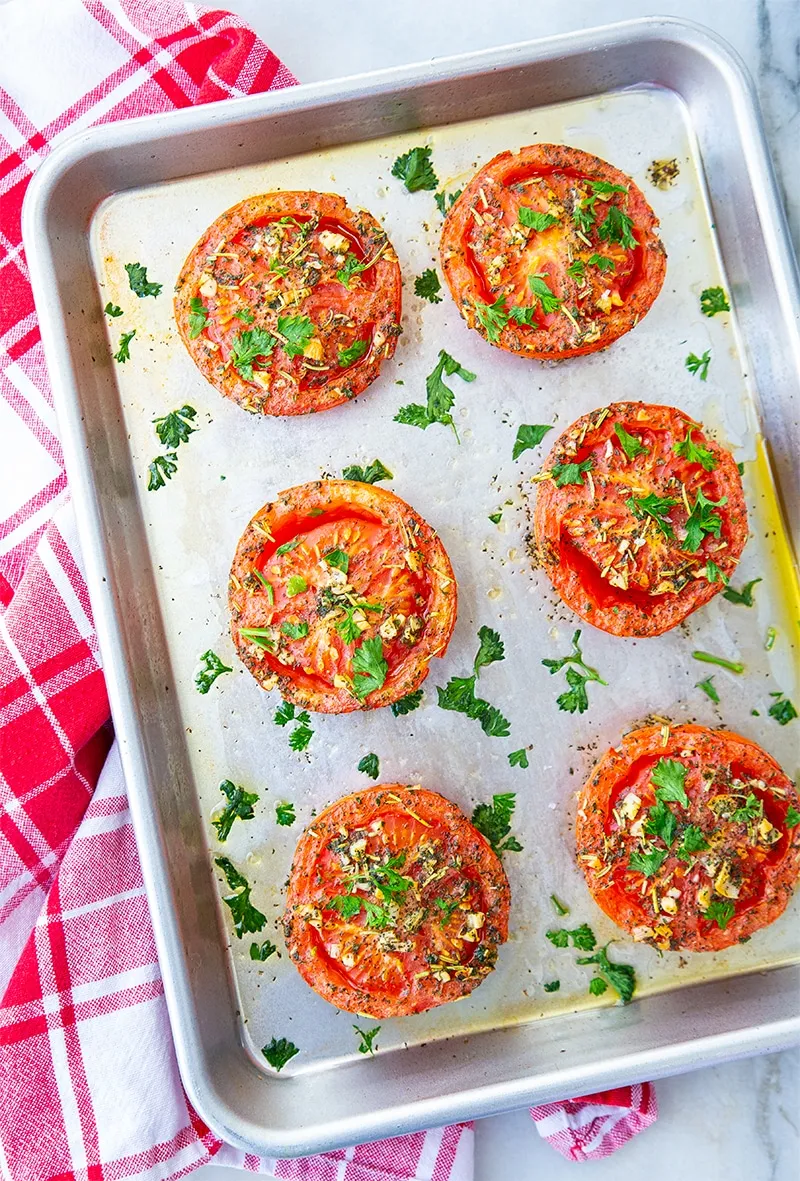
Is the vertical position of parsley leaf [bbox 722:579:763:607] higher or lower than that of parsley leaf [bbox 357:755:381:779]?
higher

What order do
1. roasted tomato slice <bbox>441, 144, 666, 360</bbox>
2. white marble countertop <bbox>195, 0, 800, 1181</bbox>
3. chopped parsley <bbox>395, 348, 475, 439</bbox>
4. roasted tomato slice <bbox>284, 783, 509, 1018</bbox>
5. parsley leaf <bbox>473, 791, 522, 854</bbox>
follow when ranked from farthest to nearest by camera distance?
1. white marble countertop <bbox>195, 0, 800, 1181</bbox>
2. chopped parsley <bbox>395, 348, 475, 439</bbox>
3. parsley leaf <bbox>473, 791, 522, 854</bbox>
4. roasted tomato slice <bbox>441, 144, 666, 360</bbox>
5. roasted tomato slice <bbox>284, 783, 509, 1018</bbox>

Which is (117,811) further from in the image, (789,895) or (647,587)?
(789,895)

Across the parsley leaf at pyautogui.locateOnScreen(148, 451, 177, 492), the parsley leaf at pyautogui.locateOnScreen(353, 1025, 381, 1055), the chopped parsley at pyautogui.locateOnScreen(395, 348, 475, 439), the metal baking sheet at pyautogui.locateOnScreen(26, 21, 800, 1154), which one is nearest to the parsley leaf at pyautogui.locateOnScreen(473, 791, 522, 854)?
the metal baking sheet at pyautogui.locateOnScreen(26, 21, 800, 1154)

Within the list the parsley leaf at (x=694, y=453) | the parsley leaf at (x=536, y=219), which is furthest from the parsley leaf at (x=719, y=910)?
the parsley leaf at (x=536, y=219)

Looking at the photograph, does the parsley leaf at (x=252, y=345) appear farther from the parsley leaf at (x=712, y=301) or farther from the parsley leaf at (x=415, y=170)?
the parsley leaf at (x=712, y=301)

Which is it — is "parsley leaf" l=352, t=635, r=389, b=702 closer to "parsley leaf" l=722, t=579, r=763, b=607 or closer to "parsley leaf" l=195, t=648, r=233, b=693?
"parsley leaf" l=195, t=648, r=233, b=693

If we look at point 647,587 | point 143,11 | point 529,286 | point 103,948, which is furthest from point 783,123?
point 103,948

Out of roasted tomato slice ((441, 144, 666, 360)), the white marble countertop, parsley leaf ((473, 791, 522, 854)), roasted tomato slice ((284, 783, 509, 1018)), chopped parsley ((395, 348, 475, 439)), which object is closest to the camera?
roasted tomato slice ((284, 783, 509, 1018))
